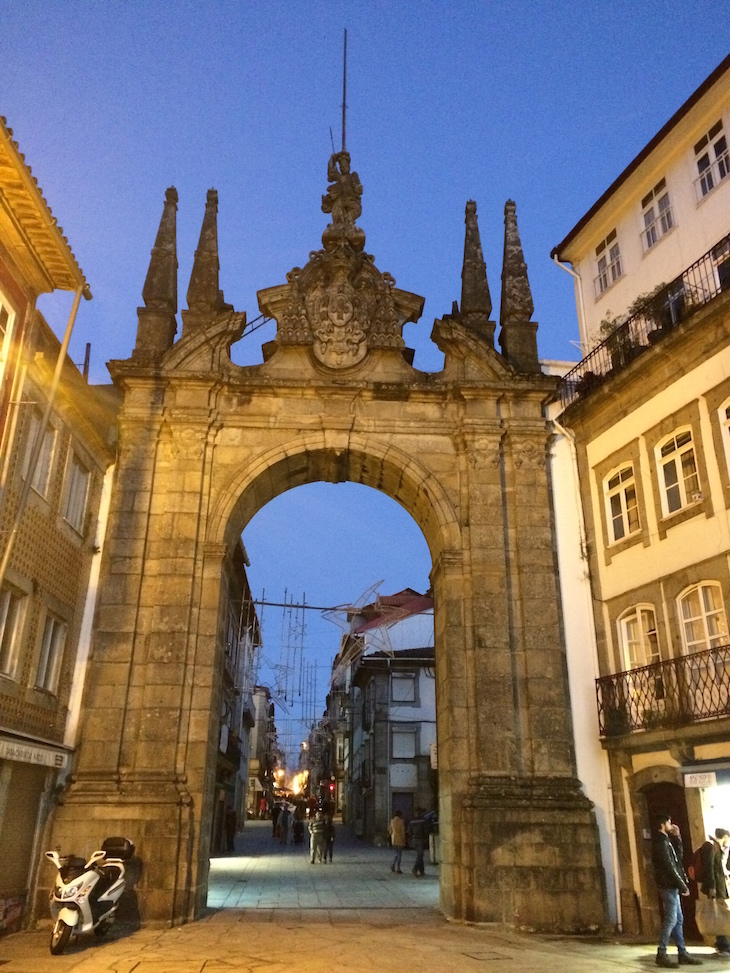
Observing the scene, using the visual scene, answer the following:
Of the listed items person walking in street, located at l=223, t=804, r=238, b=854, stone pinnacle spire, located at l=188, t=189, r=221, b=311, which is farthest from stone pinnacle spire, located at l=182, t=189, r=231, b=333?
person walking in street, located at l=223, t=804, r=238, b=854

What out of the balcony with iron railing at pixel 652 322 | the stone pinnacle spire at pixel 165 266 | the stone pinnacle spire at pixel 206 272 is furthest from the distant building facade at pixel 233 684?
the balcony with iron railing at pixel 652 322

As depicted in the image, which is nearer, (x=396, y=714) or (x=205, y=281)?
(x=205, y=281)

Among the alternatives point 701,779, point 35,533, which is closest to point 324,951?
point 701,779

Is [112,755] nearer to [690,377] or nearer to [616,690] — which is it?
[616,690]

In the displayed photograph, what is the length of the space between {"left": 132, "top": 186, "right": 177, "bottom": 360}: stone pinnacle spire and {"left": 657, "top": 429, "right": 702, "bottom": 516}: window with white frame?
28.8 feet

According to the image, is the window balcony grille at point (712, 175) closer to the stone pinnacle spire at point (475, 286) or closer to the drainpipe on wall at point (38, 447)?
the stone pinnacle spire at point (475, 286)

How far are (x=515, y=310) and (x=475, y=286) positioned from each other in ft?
3.07

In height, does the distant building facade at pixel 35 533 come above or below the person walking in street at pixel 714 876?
above

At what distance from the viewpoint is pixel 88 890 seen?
9.68m

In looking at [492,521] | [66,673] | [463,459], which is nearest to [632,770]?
[492,521]

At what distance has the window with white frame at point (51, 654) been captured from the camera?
11516 mm

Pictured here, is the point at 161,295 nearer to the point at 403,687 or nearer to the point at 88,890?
the point at 88,890

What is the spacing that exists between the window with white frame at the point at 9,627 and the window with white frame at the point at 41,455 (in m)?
1.49

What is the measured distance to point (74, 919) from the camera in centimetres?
918
